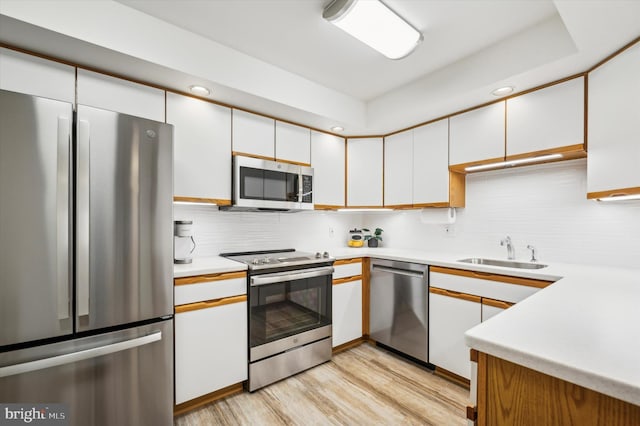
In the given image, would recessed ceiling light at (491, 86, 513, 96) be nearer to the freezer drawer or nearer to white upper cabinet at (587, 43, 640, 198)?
white upper cabinet at (587, 43, 640, 198)

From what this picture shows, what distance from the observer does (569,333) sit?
33.2 inches

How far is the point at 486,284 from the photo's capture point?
6.88ft

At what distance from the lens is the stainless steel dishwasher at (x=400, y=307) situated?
251 cm

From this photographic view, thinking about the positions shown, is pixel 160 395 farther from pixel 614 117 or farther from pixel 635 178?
pixel 614 117

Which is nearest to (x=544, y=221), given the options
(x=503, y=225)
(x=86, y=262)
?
(x=503, y=225)

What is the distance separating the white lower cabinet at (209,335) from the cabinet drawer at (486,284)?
1596 mm

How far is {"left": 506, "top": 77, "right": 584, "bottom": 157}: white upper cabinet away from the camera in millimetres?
1964

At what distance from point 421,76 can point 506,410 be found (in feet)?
8.14

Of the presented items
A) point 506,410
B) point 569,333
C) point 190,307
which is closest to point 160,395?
point 190,307

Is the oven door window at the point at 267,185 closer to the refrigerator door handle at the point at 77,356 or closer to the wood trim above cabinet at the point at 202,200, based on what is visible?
the wood trim above cabinet at the point at 202,200

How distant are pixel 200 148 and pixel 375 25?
1521 millimetres

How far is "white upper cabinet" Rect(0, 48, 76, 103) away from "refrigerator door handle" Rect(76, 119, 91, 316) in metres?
0.56

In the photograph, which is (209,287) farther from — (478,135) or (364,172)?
(478,135)

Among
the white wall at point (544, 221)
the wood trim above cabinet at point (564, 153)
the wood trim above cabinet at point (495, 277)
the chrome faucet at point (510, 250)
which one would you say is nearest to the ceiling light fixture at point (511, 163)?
the wood trim above cabinet at point (564, 153)
